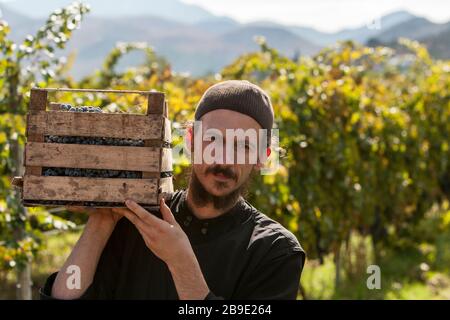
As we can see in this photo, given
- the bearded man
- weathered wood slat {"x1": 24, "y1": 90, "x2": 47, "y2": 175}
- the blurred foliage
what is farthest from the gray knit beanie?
the blurred foliage

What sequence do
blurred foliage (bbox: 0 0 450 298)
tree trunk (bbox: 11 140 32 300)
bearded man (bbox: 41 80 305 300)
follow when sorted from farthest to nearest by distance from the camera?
tree trunk (bbox: 11 140 32 300) < blurred foliage (bbox: 0 0 450 298) < bearded man (bbox: 41 80 305 300)

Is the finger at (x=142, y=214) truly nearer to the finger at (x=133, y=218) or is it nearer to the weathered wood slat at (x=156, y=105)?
the finger at (x=133, y=218)

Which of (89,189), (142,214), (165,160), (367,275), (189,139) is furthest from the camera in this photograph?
(367,275)

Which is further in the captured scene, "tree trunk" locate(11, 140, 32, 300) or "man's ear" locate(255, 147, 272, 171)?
"tree trunk" locate(11, 140, 32, 300)

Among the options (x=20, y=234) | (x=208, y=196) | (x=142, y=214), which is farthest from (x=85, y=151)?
(x=20, y=234)

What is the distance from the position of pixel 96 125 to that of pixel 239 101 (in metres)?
0.45

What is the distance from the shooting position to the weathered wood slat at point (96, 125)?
172cm

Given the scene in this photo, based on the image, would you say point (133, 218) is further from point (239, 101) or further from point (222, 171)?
point (239, 101)

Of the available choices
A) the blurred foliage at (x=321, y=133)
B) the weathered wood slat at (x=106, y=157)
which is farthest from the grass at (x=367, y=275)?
the weathered wood slat at (x=106, y=157)

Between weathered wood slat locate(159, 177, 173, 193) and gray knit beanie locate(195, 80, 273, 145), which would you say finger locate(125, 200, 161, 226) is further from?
gray knit beanie locate(195, 80, 273, 145)

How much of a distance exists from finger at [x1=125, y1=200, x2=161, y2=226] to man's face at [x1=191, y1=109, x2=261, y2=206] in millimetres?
252

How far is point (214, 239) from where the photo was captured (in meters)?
1.79

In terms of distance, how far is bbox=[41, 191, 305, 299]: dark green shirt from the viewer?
1.68 m

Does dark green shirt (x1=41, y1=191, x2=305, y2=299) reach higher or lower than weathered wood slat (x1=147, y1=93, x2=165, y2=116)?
lower
